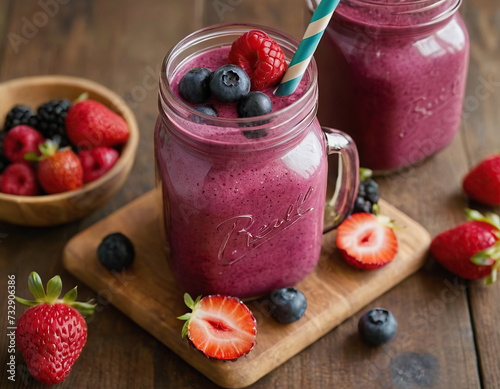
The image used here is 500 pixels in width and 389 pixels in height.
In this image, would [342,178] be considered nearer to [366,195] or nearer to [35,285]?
[366,195]

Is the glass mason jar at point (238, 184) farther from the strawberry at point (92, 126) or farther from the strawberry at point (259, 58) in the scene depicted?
the strawberry at point (92, 126)

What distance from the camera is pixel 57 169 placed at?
5.15 feet

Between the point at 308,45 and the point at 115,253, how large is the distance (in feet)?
2.06

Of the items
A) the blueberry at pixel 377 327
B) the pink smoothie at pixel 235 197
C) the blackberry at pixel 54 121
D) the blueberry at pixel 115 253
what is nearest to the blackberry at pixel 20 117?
the blackberry at pixel 54 121

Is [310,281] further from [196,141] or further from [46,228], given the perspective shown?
[46,228]

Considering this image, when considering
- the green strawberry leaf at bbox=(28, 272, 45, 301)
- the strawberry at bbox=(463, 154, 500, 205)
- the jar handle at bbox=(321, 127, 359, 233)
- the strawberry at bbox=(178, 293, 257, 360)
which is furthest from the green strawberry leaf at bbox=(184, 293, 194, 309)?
the strawberry at bbox=(463, 154, 500, 205)

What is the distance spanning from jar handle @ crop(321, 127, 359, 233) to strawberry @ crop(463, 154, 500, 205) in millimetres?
359

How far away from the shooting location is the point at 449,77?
1631mm

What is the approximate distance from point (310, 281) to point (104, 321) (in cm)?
44

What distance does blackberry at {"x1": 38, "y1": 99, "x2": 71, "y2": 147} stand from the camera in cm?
171

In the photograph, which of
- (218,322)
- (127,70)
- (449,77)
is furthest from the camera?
(127,70)

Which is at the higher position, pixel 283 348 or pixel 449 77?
pixel 449 77

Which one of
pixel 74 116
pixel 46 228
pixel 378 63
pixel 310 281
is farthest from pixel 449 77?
pixel 46 228

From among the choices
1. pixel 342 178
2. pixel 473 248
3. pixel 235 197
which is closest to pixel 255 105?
pixel 235 197
